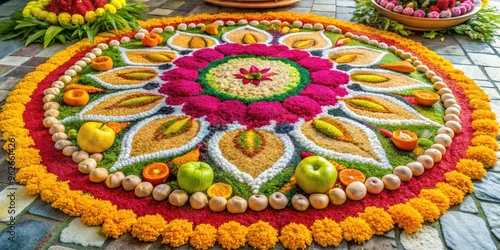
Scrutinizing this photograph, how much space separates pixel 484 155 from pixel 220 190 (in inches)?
57.1

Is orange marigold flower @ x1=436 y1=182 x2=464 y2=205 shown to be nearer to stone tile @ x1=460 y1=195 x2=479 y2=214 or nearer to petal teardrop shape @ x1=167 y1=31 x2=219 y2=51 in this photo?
stone tile @ x1=460 y1=195 x2=479 y2=214

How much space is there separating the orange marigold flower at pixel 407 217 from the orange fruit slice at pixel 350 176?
223 millimetres

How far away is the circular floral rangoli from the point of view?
1.83 meters

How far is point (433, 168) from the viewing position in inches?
84.4

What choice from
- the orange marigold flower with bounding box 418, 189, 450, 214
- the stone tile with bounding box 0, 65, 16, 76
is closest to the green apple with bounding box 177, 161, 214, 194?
the orange marigold flower with bounding box 418, 189, 450, 214

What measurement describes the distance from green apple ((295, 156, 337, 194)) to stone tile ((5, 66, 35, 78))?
2.28 metres

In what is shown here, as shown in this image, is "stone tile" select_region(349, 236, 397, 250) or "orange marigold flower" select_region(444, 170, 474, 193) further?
"orange marigold flower" select_region(444, 170, 474, 193)

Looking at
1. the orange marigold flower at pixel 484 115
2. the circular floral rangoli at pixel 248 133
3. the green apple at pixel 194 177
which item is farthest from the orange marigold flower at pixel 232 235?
the orange marigold flower at pixel 484 115

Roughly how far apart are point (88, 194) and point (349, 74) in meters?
2.01

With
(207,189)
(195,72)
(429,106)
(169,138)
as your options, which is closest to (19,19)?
(195,72)

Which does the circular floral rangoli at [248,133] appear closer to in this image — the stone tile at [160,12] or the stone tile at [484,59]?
the stone tile at [484,59]

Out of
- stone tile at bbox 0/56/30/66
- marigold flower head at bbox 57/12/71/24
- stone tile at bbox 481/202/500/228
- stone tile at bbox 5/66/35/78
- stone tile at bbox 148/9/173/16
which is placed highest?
marigold flower head at bbox 57/12/71/24

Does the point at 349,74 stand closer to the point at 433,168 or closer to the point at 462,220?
the point at 433,168

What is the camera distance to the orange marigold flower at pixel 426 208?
6.04 ft
